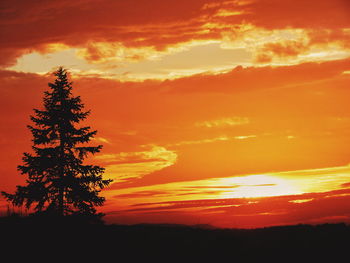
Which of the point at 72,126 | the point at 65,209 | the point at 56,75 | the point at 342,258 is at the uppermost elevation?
the point at 56,75

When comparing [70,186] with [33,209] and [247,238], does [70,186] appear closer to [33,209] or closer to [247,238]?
[33,209]

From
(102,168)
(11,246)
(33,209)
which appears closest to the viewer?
(11,246)

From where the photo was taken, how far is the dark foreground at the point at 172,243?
88.9 feet

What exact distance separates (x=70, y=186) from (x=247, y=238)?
12428 mm

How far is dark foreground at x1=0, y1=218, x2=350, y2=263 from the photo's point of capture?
27.1m

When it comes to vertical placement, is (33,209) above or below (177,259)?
above

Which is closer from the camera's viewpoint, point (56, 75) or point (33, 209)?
point (33, 209)

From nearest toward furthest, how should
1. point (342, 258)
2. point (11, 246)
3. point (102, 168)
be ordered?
1. point (342, 258)
2. point (11, 246)
3. point (102, 168)

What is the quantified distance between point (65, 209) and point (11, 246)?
5431mm

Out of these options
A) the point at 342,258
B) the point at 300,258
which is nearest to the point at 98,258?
the point at 300,258

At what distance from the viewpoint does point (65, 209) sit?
116ft

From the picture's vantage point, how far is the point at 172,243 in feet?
96.6

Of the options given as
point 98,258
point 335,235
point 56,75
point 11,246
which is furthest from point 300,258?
point 56,75

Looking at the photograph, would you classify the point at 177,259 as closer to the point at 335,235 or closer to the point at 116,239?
the point at 116,239
